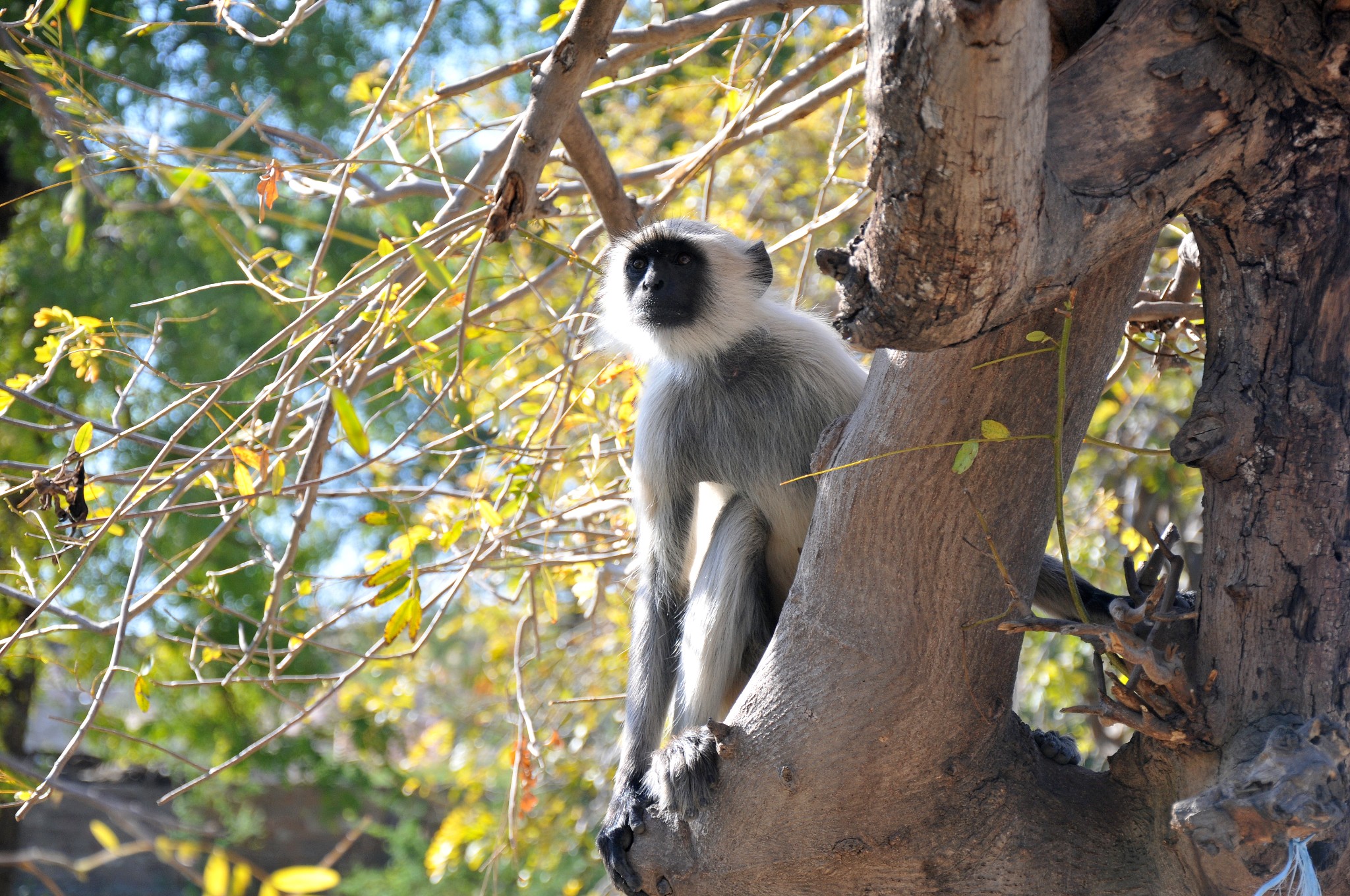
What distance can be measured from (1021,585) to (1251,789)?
431 mm

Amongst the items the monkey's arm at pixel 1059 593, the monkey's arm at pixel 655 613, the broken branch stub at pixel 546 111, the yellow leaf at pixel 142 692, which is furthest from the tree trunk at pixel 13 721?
the monkey's arm at pixel 1059 593

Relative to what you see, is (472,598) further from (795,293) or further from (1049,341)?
(1049,341)

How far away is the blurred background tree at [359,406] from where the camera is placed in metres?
2.12

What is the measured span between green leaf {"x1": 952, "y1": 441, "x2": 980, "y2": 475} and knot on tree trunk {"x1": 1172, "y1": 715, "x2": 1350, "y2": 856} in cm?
49

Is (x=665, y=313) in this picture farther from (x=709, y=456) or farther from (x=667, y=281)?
(x=709, y=456)

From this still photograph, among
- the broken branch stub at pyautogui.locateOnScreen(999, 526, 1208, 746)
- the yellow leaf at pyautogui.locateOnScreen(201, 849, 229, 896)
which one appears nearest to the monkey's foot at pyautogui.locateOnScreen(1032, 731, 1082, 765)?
the broken branch stub at pyautogui.locateOnScreen(999, 526, 1208, 746)

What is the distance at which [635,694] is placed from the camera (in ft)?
8.46

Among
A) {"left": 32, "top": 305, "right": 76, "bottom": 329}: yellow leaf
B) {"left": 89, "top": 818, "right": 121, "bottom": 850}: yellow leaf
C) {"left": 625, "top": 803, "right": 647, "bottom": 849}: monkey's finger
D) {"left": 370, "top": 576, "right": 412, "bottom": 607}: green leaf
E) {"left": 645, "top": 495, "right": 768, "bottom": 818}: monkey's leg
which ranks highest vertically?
{"left": 32, "top": 305, "right": 76, "bottom": 329}: yellow leaf

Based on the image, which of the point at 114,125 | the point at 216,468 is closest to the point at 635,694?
the point at 216,468

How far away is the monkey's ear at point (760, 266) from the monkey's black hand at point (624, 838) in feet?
4.52

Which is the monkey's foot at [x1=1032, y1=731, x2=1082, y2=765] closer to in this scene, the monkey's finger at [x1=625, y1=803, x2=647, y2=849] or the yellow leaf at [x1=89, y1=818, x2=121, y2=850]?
the monkey's finger at [x1=625, y1=803, x2=647, y2=849]

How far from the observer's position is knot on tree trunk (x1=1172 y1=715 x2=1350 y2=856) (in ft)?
4.11

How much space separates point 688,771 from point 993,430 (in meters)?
0.92

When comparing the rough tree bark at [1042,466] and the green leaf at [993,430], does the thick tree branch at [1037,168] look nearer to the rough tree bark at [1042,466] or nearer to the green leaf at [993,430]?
the rough tree bark at [1042,466]
